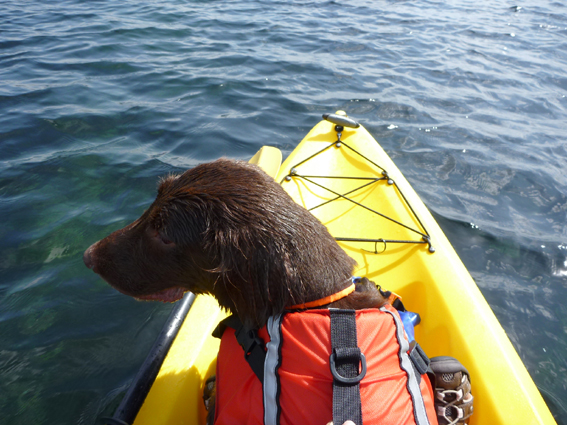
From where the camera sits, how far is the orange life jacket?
5.54 ft

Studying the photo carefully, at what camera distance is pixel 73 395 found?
10.5 feet

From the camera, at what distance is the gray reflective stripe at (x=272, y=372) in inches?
68.1

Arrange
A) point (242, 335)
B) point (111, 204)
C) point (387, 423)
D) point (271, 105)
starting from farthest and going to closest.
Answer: point (271, 105), point (111, 204), point (242, 335), point (387, 423)

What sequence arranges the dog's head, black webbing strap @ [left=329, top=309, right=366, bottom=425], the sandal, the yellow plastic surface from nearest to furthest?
black webbing strap @ [left=329, top=309, right=366, bottom=425], the dog's head, the sandal, the yellow plastic surface

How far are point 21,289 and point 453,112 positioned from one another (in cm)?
794

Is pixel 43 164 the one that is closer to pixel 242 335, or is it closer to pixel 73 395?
pixel 73 395

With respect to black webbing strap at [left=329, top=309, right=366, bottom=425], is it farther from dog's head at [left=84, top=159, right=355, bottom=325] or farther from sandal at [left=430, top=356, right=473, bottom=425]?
sandal at [left=430, top=356, right=473, bottom=425]

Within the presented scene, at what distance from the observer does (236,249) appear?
1844 mm

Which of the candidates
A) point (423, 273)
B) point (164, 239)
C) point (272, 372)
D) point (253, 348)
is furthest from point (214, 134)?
point (272, 372)

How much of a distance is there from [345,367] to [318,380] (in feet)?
0.44

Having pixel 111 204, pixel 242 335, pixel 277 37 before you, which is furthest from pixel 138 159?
pixel 277 37

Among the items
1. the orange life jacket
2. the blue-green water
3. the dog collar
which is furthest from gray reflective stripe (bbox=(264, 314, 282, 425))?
the blue-green water

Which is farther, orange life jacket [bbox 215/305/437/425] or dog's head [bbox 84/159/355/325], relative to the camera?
dog's head [bbox 84/159/355/325]

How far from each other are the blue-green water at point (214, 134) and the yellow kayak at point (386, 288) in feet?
2.91
